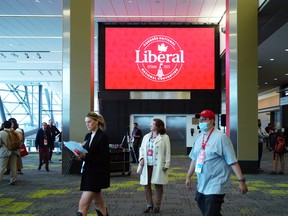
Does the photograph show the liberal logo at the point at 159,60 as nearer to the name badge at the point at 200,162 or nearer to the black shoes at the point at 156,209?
the black shoes at the point at 156,209

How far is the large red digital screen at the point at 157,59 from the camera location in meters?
15.4

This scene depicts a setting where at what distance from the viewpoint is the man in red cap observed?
3793mm

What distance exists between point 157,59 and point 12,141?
25.3 feet

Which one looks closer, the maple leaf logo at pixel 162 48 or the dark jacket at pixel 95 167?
the dark jacket at pixel 95 167

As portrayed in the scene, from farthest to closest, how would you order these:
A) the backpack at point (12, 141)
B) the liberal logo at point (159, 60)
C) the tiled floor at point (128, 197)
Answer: the liberal logo at point (159, 60)
the backpack at point (12, 141)
the tiled floor at point (128, 197)

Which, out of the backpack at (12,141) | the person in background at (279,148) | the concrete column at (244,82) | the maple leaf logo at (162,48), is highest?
the maple leaf logo at (162,48)

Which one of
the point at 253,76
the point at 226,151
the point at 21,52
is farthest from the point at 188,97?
the point at 226,151

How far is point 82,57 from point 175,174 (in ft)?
12.4

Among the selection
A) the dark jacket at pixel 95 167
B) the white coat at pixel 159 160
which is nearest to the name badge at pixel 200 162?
the dark jacket at pixel 95 167

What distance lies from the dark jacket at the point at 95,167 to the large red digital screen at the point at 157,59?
36.3 feet

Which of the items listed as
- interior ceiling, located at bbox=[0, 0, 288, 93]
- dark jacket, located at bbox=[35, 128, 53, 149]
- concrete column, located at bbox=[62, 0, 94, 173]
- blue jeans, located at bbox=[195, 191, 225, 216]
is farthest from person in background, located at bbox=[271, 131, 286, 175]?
Result: blue jeans, located at bbox=[195, 191, 225, 216]

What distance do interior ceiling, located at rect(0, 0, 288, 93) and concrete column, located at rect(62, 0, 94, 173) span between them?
95.2 inches

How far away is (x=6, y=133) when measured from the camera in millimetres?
8734

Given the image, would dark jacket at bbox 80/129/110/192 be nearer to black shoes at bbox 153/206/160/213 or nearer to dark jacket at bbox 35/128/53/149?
black shoes at bbox 153/206/160/213
